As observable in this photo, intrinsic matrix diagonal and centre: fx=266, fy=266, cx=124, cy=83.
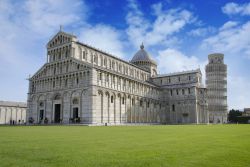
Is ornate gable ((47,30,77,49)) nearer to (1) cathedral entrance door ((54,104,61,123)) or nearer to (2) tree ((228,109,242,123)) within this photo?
(1) cathedral entrance door ((54,104,61,123))

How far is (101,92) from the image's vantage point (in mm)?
52875

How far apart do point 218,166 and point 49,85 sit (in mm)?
55411

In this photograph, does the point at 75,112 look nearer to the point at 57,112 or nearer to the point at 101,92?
the point at 57,112

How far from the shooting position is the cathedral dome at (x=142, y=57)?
88269 mm

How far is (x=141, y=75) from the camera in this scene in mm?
81750

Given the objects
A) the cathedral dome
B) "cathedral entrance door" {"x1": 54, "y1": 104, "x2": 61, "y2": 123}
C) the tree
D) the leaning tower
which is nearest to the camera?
"cathedral entrance door" {"x1": 54, "y1": 104, "x2": 61, "y2": 123}

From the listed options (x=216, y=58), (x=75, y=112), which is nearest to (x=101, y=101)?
(x=75, y=112)

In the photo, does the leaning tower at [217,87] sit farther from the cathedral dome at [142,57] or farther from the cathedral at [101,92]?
the cathedral dome at [142,57]

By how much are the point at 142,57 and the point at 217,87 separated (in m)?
44.5

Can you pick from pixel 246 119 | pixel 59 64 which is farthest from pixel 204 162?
pixel 246 119

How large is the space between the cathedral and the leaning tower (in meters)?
34.4

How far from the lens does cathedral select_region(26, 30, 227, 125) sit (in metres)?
52.3

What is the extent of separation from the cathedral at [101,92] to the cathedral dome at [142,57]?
596cm

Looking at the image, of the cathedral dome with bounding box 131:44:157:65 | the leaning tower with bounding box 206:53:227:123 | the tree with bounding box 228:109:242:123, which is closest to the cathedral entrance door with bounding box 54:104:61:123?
the cathedral dome with bounding box 131:44:157:65
